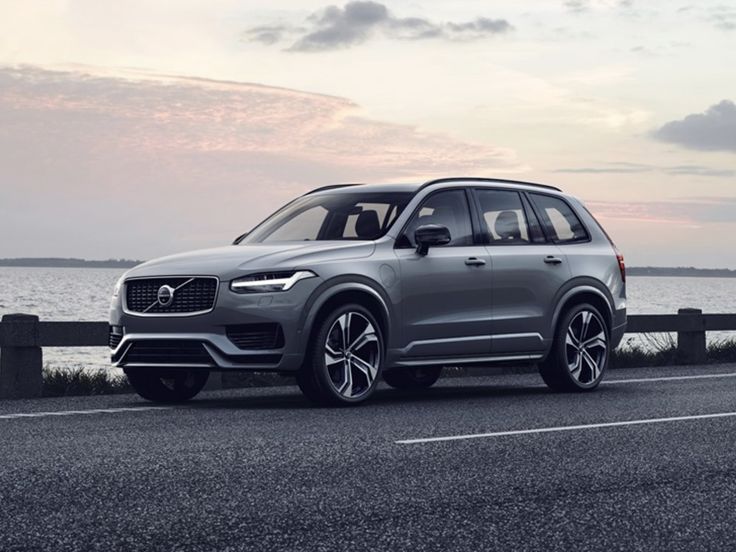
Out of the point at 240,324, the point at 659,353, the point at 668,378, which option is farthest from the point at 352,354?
the point at 659,353

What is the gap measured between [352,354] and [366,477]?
3583mm

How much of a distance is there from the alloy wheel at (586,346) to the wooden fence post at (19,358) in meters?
5.06

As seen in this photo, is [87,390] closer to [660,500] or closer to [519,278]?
[519,278]

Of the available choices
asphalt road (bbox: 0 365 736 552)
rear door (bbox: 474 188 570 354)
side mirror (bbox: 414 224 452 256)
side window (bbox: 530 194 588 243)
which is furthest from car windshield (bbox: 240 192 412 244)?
side window (bbox: 530 194 588 243)

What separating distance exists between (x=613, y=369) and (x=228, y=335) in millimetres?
8117

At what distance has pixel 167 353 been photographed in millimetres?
10109

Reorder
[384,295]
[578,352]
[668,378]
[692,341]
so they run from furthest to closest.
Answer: [692,341], [668,378], [578,352], [384,295]

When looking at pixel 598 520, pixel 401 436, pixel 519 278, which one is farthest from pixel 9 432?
pixel 519 278

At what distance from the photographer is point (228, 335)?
9938 millimetres

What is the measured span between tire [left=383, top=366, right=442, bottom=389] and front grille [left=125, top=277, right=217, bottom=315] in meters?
3.23

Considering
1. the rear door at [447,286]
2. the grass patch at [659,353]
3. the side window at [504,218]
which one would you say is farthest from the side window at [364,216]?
the grass patch at [659,353]

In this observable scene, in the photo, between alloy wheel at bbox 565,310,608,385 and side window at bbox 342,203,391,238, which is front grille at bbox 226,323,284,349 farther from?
alloy wheel at bbox 565,310,608,385

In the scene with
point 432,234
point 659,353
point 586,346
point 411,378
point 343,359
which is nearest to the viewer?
point 343,359

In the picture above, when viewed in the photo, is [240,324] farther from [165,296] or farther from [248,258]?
[165,296]
